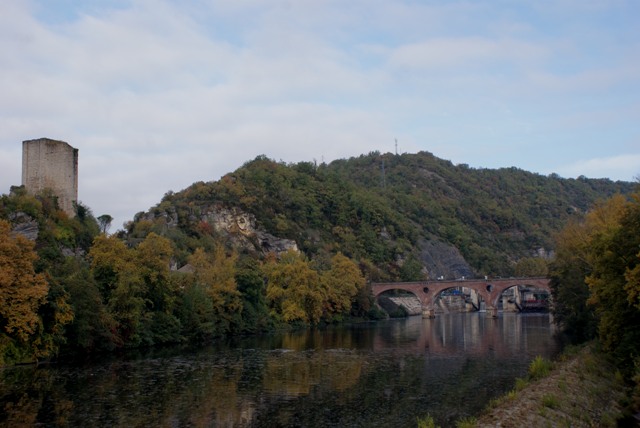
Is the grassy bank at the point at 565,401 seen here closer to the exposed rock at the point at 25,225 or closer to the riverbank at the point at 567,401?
the riverbank at the point at 567,401

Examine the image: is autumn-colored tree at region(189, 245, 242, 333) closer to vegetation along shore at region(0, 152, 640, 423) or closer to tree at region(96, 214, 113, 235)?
vegetation along shore at region(0, 152, 640, 423)

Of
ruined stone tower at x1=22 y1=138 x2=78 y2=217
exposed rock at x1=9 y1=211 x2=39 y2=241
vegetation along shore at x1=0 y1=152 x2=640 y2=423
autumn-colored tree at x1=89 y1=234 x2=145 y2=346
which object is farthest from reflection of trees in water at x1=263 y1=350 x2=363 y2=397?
ruined stone tower at x1=22 y1=138 x2=78 y2=217

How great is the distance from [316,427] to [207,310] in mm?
40149

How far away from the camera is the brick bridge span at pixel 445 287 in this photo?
371 feet

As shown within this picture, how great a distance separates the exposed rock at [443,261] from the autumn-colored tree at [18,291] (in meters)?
120

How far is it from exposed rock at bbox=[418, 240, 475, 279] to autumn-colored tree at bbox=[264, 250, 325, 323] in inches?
2892

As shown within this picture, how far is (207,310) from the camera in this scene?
202ft

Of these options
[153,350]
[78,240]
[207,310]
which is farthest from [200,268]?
[153,350]

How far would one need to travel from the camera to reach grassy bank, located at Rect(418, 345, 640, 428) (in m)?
20.6

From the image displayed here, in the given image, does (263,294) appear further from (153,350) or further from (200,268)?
(153,350)

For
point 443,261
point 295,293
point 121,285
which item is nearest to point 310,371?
point 121,285

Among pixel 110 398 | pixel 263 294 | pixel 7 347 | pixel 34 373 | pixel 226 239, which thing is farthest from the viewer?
pixel 226 239

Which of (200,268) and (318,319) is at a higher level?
(200,268)

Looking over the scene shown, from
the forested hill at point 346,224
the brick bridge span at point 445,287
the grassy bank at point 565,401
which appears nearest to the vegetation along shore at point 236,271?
the grassy bank at point 565,401
